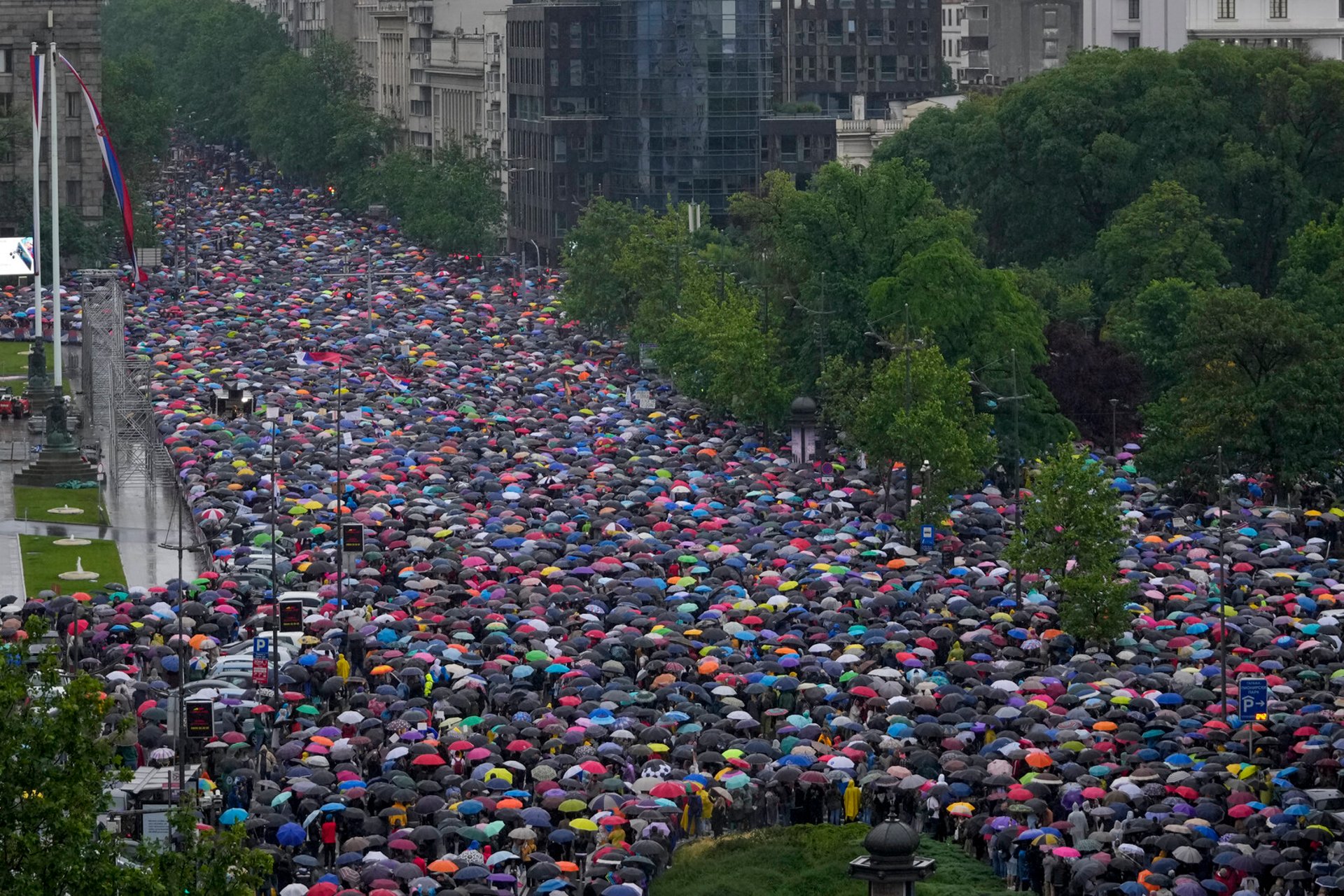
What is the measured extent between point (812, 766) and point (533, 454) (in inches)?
1375

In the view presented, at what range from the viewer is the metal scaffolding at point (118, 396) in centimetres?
8888

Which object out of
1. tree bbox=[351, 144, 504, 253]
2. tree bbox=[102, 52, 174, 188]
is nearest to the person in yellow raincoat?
tree bbox=[351, 144, 504, 253]

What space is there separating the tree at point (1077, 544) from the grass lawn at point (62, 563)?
24007 millimetres

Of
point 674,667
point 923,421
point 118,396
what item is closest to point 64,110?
point 118,396

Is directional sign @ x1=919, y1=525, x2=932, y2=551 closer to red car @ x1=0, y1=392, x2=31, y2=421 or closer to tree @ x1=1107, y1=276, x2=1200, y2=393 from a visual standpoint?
tree @ x1=1107, y1=276, x2=1200, y2=393

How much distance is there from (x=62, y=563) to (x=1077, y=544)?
28.5 metres

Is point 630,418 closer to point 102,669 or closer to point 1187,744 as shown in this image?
point 102,669

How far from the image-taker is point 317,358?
109125 mm

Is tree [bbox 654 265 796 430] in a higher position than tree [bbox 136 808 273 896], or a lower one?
higher

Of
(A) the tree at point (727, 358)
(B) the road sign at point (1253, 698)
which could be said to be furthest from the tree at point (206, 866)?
(A) the tree at point (727, 358)

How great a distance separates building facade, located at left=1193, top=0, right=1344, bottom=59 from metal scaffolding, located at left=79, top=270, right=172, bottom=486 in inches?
2211

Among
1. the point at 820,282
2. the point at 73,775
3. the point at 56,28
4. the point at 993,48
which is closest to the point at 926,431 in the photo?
the point at 820,282

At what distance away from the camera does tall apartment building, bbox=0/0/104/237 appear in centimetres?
15038

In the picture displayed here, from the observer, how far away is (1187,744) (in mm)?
52375
